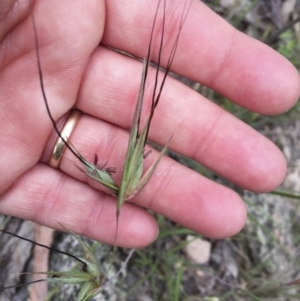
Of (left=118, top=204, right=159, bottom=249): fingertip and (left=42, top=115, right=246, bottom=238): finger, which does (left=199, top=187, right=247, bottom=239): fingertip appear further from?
(left=118, top=204, right=159, bottom=249): fingertip

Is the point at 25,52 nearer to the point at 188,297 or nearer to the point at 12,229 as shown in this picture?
the point at 12,229

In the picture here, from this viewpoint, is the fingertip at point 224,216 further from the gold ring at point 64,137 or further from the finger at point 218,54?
the gold ring at point 64,137

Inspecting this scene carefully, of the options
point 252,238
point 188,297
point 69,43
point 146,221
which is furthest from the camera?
point 252,238

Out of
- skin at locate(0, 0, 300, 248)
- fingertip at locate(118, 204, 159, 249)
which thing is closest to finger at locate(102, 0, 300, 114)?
skin at locate(0, 0, 300, 248)

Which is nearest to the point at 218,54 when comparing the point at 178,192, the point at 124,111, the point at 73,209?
the point at 124,111

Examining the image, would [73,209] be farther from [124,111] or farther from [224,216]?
[224,216]

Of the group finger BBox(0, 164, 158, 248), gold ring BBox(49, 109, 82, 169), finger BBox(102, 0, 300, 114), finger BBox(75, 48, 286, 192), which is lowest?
finger BBox(0, 164, 158, 248)

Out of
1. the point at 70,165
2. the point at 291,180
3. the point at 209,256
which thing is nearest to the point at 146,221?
the point at 70,165
